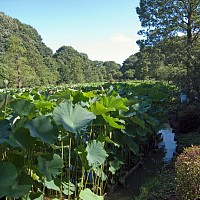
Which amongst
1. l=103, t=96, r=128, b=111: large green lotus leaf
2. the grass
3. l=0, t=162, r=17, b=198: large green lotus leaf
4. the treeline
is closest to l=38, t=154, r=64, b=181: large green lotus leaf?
l=0, t=162, r=17, b=198: large green lotus leaf

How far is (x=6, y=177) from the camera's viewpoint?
77.2 inches

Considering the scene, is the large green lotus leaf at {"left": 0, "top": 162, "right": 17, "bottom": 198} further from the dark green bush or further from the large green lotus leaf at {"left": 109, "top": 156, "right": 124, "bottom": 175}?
the dark green bush

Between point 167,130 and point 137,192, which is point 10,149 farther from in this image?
point 167,130

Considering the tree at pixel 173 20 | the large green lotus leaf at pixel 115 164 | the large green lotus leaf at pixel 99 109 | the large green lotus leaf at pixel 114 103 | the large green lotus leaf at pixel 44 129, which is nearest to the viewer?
the large green lotus leaf at pixel 44 129

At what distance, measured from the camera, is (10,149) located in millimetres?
2607

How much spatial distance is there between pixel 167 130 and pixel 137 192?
17.8ft

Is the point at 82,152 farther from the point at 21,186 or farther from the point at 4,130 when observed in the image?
the point at 4,130

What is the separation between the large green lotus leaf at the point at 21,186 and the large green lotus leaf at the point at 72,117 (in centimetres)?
55

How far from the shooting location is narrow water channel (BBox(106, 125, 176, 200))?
4.40 meters

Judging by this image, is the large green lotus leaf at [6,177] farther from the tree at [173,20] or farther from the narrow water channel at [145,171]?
the tree at [173,20]

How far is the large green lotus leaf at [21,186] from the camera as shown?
2.19 metres

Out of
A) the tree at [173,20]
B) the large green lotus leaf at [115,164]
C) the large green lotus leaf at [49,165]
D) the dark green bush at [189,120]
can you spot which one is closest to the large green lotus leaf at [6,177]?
the large green lotus leaf at [49,165]

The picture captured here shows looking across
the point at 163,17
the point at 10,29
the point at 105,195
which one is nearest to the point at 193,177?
the point at 105,195

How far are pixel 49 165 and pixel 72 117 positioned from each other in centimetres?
48
